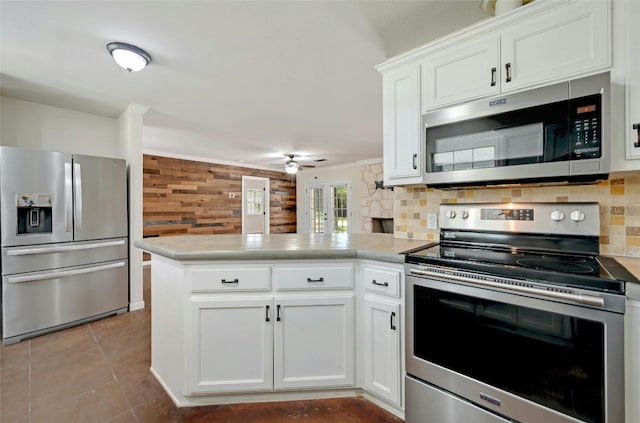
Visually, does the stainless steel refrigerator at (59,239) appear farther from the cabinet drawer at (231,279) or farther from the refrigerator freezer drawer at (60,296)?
the cabinet drawer at (231,279)

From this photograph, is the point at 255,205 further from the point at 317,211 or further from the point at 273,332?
the point at 273,332

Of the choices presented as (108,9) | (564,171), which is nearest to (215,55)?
(108,9)

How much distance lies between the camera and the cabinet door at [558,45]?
1.27 metres

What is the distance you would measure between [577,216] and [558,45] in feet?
2.74

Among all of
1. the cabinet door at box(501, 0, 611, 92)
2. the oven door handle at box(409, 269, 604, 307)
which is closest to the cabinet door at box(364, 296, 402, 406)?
the oven door handle at box(409, 269, 604, 307)

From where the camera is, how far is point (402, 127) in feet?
6.19

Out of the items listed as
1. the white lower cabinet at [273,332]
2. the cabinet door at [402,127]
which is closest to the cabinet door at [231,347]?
the white lower cabinet at [273,332]

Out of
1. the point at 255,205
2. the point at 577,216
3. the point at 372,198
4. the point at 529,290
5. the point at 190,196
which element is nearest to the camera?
the point at 529,290

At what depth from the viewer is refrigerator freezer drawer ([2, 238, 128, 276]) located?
2516 mm

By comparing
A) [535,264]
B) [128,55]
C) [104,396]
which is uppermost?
[128,55]

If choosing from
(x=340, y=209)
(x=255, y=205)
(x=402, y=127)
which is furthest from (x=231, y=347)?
(x=340, y=209)

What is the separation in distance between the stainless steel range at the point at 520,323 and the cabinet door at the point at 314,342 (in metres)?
0.36

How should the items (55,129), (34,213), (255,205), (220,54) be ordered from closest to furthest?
1. (220,54)
2. (34,213)
3. (55,129)
4. (255,205)

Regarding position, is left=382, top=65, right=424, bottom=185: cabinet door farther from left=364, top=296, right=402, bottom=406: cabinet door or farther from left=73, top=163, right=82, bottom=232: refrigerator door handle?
left=73, top=163, right=82, bottom=232: refrigerator door handle
